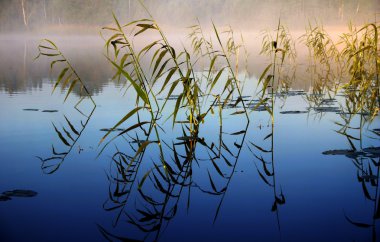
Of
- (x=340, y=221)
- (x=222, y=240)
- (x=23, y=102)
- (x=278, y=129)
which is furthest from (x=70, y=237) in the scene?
(x=23, y=102)

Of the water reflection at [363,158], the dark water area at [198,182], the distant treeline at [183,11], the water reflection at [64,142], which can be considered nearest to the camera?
the dark water area at [198,182]

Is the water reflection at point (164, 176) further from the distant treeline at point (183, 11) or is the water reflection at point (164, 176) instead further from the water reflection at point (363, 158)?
the distant treeline at point (183, 11)

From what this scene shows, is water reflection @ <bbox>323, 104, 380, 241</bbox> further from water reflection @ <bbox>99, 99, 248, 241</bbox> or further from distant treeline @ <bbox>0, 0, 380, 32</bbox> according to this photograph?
distant treeline @ <bbox>0, 0, 380, 32</bbox>

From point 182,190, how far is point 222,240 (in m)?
0.68

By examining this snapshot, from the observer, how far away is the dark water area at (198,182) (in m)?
2.14

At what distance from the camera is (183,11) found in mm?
88438

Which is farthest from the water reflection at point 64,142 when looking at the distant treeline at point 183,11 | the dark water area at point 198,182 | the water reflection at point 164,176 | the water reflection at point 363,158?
the distant treeline at point 183,11

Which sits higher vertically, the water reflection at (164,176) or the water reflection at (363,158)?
the water reflection at (363,158)

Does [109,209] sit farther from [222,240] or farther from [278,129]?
[278,129]

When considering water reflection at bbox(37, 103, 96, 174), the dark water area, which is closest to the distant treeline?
water reflection at bbox(37, 103, 96, 174)

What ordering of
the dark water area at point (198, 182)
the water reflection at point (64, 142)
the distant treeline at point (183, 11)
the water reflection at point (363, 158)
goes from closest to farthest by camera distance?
the dark water area at point (198, 182), the water reflection at point (363, 158), the water reflection at point (64, 142), the distant treeline at point (183, 11)

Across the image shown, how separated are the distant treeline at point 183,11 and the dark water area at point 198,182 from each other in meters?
66.4

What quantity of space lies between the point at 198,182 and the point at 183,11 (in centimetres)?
8784

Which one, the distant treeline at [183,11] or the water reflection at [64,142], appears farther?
the distant treeline at [183,11]
